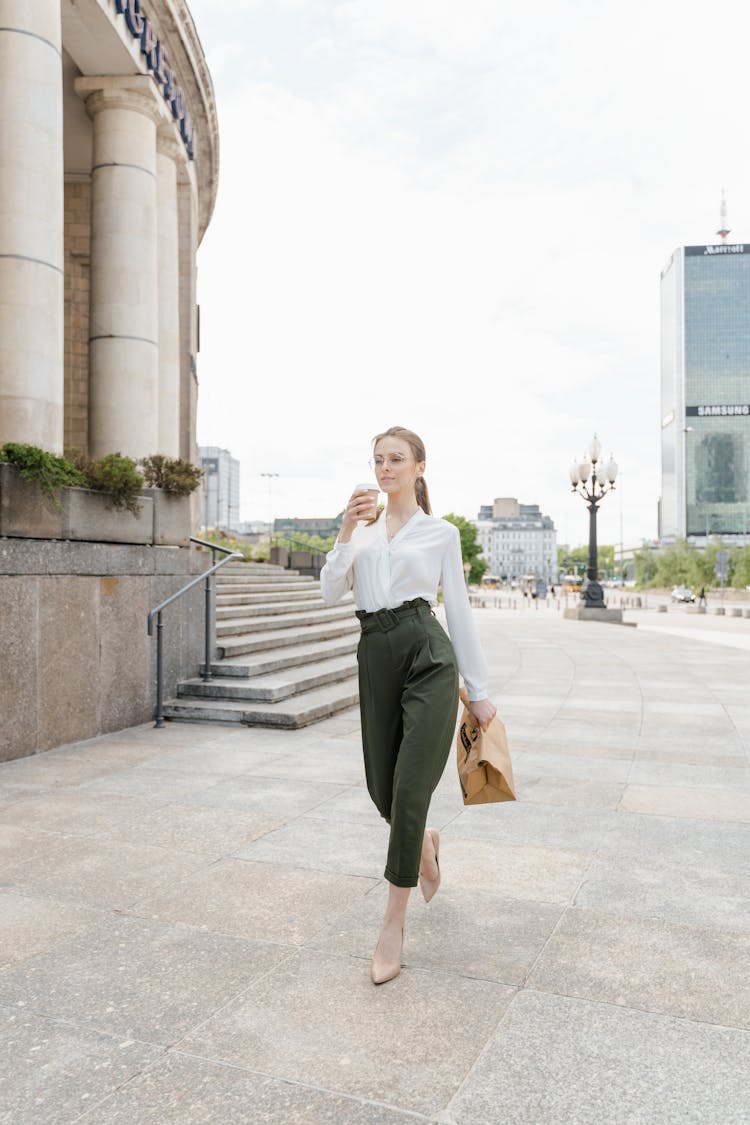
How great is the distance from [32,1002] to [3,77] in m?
8.53

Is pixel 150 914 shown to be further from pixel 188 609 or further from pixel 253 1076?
pixel 188 609

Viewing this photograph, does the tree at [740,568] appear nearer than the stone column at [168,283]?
No

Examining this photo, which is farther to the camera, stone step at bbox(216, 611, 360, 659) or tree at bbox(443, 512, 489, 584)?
tree at bbox(443, 512, 489, 584)

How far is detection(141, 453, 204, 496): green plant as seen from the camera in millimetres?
9406

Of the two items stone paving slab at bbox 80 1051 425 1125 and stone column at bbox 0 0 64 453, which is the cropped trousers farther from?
stone column at bbox 0 0 64 453

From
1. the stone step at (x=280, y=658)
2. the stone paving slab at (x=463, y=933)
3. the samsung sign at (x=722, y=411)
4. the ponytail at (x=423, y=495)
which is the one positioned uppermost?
the samsung sign at (x=722, y=411)

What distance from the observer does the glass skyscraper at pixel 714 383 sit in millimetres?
170250

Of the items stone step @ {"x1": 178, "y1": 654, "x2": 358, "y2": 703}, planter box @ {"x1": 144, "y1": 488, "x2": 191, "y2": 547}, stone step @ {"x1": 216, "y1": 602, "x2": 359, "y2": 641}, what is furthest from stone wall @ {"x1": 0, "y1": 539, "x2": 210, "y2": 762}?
stone step @ {"x1": 216, "y1": 602, "x2": 359, "y2": 641}

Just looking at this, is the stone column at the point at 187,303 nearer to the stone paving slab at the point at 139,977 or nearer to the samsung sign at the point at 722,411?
the stone paving slab at the point at 139,977

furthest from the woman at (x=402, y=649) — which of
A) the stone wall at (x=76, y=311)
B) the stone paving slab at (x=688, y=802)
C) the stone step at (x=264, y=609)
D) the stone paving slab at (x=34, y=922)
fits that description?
the stone wall at (x=76, y=311)

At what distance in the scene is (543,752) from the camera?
7.53m

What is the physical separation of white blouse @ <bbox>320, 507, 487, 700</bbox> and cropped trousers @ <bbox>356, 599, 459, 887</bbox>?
2.7 inches

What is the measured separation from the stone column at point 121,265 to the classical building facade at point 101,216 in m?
0.02

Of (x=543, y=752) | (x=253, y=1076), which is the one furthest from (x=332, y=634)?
(x=253, y=1076)
